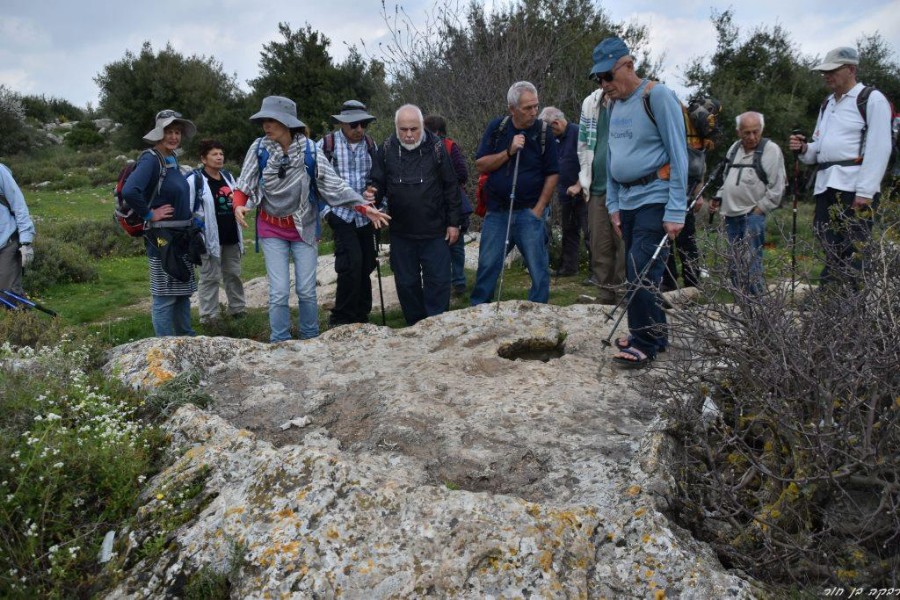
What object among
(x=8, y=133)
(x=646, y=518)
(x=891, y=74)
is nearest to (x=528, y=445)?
(x=646, y=518)

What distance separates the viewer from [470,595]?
2223 mm

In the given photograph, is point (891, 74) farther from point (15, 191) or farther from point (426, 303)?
point (15, 191)

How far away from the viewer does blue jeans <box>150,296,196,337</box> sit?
6254 millimetres

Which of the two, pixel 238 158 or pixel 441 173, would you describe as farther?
Result: pixel 238 158

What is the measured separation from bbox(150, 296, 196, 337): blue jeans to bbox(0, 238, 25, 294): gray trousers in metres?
1.37

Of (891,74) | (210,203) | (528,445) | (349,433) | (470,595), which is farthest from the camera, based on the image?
(891,74)

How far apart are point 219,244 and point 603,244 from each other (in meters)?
4.32

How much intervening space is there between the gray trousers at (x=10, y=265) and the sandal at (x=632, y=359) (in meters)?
5.66

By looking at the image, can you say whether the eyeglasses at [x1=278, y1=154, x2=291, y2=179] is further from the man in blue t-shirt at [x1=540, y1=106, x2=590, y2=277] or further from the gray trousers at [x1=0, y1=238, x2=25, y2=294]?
the man in blue t-shirt at [x1=540, y1=106, x2=590, y2=277]

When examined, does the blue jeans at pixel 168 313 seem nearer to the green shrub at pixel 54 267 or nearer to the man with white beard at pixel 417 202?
the man with white beard at pixel 417 202

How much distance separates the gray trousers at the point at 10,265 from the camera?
20.6 feet

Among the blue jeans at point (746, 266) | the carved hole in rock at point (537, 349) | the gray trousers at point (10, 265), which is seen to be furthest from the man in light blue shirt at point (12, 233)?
the blue jeans at point (746, 266)

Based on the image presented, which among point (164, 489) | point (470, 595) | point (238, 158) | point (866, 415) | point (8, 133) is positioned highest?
point (8, 133)

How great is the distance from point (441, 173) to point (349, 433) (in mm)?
3388
